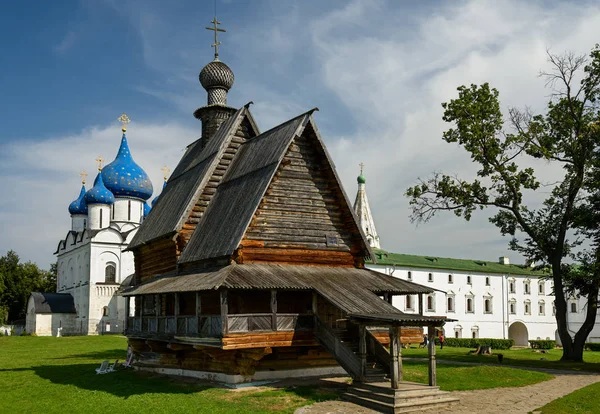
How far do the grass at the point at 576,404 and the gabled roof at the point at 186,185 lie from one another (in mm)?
13245

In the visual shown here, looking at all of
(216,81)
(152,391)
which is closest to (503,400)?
(152,391)

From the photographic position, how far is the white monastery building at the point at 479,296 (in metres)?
62.9

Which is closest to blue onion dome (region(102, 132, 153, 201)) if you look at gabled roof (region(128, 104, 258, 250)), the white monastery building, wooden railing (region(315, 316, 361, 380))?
the white monastery building

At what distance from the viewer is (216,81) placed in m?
29.9

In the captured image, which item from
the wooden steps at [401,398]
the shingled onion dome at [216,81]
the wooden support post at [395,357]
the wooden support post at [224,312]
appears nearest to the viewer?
the wooden steps at [401,398]

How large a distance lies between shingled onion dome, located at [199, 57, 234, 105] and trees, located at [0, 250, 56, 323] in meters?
52.3

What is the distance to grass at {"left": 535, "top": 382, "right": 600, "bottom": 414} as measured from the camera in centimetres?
1641

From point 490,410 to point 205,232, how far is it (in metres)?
11.1

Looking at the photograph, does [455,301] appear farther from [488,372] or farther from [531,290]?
[488,372]

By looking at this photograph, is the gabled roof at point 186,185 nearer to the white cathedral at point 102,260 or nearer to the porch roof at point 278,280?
the porch roof at point 278,280

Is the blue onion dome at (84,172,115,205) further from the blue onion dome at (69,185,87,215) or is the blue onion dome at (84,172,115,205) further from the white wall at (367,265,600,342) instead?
the white wall at (367,265,600,342)

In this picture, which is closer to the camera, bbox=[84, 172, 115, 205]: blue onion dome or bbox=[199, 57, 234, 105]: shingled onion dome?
bbox=[199, 57, 234, 105]: shingled onion dome

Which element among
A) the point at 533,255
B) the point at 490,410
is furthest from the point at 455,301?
the point at 490,410

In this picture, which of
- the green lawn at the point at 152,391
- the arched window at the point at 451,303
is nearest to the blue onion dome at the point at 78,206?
the arched window at the point at 451,303
